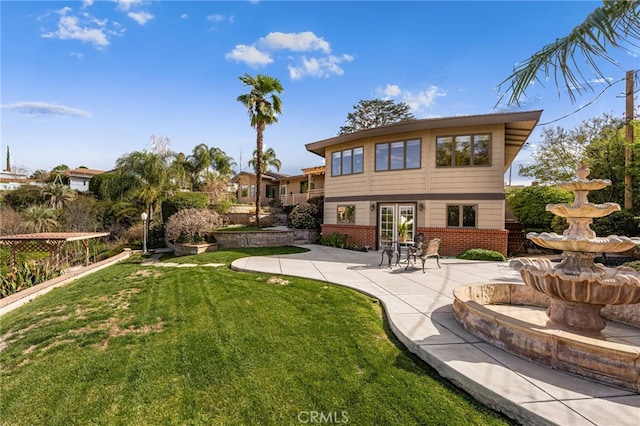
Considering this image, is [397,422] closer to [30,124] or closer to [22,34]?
[22,34]

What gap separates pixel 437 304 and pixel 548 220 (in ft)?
33.8

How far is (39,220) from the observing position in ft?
55.3

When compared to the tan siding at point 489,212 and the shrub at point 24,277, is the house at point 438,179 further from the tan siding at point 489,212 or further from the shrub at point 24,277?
the shrub at point 24,277

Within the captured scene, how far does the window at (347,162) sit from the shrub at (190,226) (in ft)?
23.7

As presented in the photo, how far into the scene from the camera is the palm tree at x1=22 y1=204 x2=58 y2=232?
16.5 m

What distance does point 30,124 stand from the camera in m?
12.6

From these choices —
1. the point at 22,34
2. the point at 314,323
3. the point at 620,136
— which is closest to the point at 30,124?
the point at 22,34

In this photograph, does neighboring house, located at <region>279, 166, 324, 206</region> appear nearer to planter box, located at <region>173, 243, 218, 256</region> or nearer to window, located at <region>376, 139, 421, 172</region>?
window, located at <region>376, 139, 421, 172</region>

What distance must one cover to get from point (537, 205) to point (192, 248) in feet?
51.0

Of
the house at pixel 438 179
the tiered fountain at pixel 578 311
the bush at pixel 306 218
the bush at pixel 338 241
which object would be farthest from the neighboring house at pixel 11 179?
the tiered fountain at pixel 578 311

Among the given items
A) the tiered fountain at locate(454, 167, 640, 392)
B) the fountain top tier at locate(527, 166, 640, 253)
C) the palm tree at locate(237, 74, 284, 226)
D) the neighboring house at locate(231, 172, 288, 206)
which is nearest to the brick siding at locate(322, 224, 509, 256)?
the tiered fountain at locate(454, 167, 640, 392)

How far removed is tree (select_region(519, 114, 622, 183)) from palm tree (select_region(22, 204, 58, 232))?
2867 cm

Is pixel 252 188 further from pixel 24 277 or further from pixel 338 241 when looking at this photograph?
pixel 24 277

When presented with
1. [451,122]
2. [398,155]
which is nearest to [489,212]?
[451,122]
